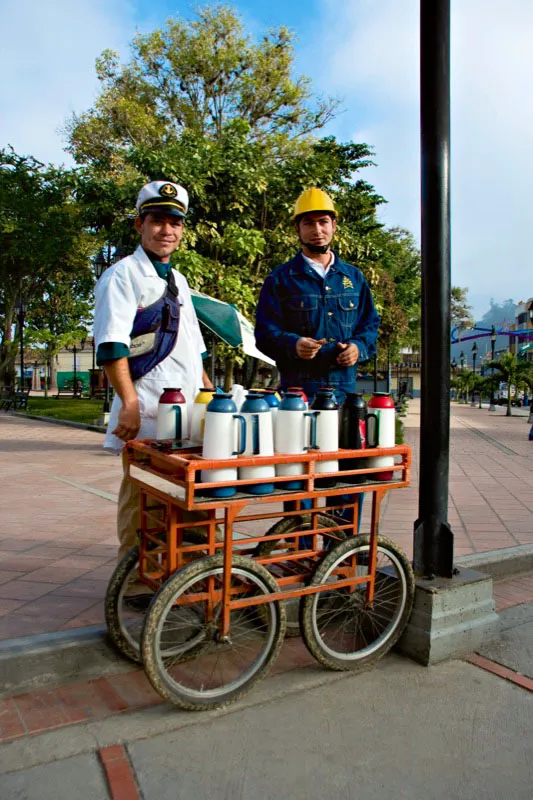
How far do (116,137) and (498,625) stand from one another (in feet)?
77.3

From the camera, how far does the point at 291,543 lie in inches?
126

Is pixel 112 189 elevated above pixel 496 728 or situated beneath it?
elevated above

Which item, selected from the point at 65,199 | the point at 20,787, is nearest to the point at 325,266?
the point at 20,787

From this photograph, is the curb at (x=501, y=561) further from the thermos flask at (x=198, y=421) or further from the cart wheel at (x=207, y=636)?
the thermos flask at (x=198, y=421)

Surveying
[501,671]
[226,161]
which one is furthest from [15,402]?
[501,671]

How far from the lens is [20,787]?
6.49 ft

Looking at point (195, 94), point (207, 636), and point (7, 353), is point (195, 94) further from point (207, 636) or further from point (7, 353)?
point (207, 636)

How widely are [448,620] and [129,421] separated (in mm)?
1794

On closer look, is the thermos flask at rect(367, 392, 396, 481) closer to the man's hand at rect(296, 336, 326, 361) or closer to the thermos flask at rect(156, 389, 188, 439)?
the man's hand at rect(296, 336, 326, 361)

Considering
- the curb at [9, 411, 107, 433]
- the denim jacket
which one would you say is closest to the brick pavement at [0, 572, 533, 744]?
the denim jacket

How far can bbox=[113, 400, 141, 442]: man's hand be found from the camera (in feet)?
9.39

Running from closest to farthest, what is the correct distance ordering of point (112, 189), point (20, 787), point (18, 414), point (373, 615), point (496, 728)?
point (20, 787) < point (496, 728) < point (373, 615) < point (112, 189) < point (18, 414)

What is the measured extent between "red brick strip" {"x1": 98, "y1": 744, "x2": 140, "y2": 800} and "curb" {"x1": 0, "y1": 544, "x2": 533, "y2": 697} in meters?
0.56

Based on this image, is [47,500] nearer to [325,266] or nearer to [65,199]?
[325,266]
